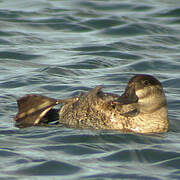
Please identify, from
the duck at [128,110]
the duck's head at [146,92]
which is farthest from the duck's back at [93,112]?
the duck's head at [146,92]

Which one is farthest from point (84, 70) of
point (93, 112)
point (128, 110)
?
point (128, 110)

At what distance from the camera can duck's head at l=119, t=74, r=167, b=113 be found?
746 centimetres

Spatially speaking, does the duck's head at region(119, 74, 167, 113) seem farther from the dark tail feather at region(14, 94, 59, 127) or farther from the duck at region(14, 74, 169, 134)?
the dark tail feather at region(14, 94, 59, 127)

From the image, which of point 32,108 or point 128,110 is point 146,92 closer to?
point 128,110

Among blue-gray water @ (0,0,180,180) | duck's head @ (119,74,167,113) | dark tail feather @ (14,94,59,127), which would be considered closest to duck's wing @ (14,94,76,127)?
dark tail feather @ (14,94,59,127)

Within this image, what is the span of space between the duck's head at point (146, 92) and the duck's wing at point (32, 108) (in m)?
1.00

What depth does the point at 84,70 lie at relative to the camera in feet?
38.1

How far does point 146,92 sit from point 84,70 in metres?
4.19

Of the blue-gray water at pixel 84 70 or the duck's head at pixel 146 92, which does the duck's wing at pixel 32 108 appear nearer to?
the blue-gray water at pixel 84 70

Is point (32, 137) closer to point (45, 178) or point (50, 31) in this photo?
point (45, 178)

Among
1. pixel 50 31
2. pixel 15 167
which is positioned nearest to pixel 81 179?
pixel 15 167

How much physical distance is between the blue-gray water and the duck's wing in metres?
0.17

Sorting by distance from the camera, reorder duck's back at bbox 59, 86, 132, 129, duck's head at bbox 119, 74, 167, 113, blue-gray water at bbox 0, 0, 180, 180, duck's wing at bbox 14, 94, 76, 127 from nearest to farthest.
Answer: blue-gray water at bbox 0, 0, 180, 180 → duck's head at bbox 119, 74, 167, 113 → duck's back at bbox 59, 86, 132, 129 → duck's wing at bbox 14, 94, 76, 127

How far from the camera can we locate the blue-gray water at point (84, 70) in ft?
20.9
